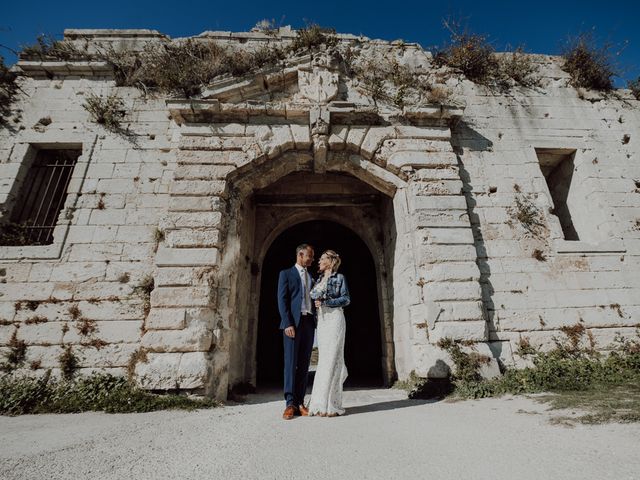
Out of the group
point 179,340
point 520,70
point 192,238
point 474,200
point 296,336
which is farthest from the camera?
point 520,70

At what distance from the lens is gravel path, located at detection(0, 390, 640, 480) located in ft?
6.24

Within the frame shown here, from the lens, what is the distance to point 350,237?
971 centimetres

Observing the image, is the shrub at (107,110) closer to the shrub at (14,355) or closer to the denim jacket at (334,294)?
the shrub at (14,355)

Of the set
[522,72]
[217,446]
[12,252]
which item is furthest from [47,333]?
[522,72]

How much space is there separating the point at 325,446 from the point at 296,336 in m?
1.45

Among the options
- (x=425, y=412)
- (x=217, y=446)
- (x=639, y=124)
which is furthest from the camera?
(x=639, y=124)

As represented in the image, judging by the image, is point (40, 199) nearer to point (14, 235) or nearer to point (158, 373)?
point (14, 235)

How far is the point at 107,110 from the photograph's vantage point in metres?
5.90

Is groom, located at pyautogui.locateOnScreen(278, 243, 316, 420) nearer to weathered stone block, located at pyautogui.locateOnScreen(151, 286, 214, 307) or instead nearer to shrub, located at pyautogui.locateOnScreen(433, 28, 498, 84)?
weathered stone block, located at pyautogui.locateOnScreen(151, 286, 214, 307)

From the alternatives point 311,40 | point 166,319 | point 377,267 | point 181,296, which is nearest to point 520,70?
point 311,40

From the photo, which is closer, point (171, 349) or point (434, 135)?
point (171, 349)

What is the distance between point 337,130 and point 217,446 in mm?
4734

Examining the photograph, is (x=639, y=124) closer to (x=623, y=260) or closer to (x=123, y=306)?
(x=623, y=260)

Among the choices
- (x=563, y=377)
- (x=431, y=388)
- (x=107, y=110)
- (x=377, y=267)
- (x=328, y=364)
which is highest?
(x=107, y=110)
